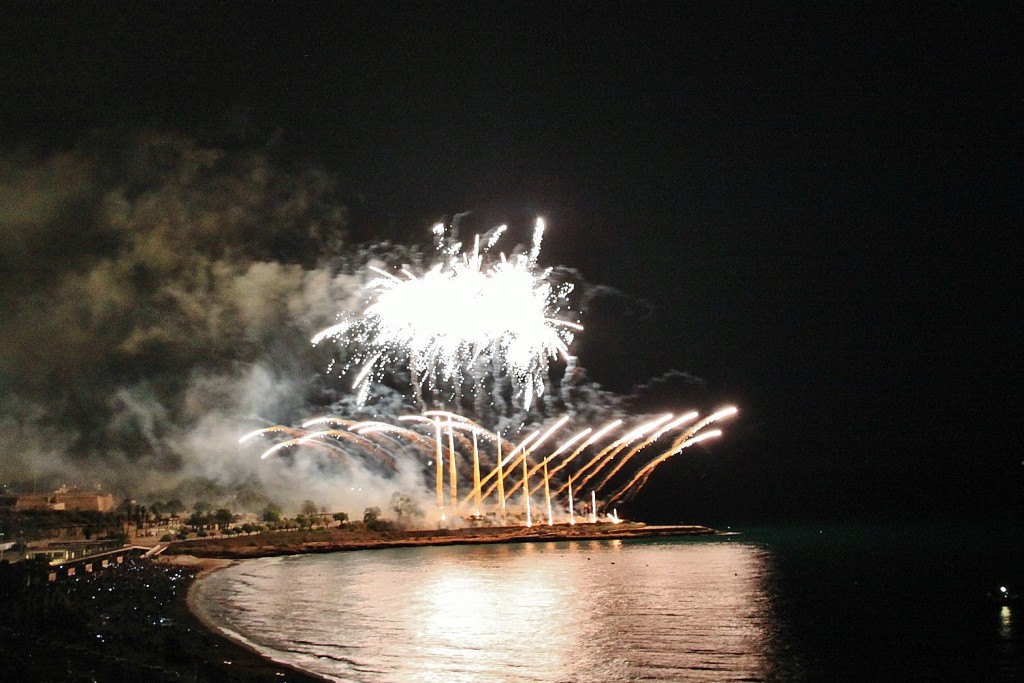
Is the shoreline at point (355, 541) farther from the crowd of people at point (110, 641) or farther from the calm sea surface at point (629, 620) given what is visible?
the calm sea surface at point (629, 620)

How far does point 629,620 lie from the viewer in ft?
83.6

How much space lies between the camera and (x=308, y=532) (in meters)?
73.4

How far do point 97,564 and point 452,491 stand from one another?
33.2 meters

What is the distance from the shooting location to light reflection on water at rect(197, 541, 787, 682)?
60.4ft

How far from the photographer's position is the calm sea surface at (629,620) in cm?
1852

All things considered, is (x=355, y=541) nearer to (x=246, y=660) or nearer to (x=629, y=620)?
(x=629, y=620)

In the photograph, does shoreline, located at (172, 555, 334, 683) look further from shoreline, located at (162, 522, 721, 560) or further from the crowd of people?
shoreline, located at (162, 522, 721, 560)

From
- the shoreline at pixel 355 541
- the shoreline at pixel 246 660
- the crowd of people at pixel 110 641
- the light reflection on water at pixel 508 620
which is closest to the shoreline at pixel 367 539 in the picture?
the shoreline at pixel 355 541

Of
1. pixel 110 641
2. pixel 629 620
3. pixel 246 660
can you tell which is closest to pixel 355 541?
pixel 629 620

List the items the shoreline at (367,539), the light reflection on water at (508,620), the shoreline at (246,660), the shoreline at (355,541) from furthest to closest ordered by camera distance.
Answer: the shoreline at (367,539) → the shoreline at (355,541) → the light reflection on water at (508,620) → the shoreline at (246,660)

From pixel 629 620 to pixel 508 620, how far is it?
392 centimetres

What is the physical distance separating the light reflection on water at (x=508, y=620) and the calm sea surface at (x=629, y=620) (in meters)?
0.08

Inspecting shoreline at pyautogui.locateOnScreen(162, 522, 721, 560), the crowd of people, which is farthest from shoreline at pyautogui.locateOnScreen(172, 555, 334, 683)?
shoreline at pyautogui.locateOnScreen(162, 522, 721, 560)

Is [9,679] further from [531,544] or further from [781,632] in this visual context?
[531,544]
